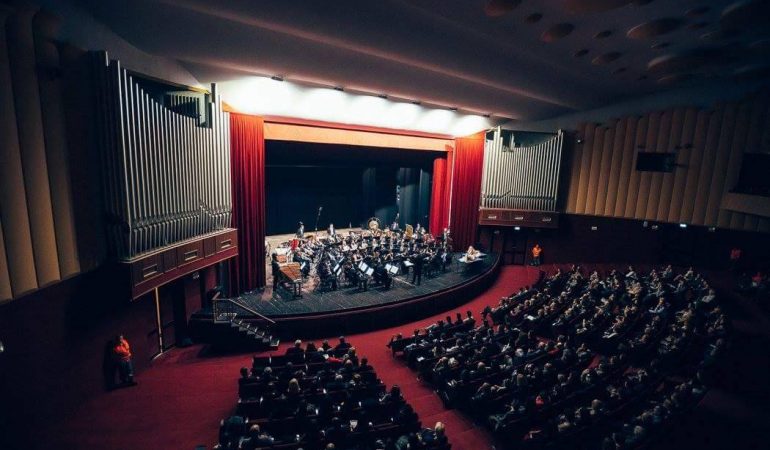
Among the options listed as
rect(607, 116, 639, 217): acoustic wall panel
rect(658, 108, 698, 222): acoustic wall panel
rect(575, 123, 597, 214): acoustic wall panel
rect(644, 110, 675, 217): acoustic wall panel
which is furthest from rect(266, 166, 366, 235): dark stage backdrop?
rect(658, 108, 698, 222): acoustic wall panel

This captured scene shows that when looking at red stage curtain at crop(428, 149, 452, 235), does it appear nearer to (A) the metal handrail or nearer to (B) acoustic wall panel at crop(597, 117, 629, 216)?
(B) acoustic wall panel at crop(597, 117, 629, 216)

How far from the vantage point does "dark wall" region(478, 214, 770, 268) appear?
14.2 meters

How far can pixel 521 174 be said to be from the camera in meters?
17.6

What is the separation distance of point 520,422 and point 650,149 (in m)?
13.9

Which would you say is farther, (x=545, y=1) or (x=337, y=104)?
(x=337, y=104)

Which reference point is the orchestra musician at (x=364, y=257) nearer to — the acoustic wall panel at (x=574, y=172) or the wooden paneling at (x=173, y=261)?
the wooden paneling at (x=173, y=261)

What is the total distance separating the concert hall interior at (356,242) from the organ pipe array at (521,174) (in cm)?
76

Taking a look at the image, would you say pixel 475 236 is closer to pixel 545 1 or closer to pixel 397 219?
pixel 397 219

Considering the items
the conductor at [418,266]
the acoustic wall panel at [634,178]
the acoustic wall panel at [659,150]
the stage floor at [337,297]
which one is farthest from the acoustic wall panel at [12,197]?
the acoustic wall panel at [659,150]

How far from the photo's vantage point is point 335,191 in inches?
833

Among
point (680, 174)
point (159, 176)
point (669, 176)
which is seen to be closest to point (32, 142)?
point (159, 176)

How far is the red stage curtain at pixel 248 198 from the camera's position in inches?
460

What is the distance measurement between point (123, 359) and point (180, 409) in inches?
68.1

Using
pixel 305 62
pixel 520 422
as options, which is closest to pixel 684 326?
pixel 520 422
